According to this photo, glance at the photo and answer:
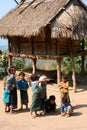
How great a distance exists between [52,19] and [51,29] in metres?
0.49

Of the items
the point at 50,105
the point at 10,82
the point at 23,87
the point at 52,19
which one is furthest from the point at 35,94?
the point at 52,19

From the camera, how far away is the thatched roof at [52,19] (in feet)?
47.4

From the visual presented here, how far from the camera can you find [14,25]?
57.1 ft

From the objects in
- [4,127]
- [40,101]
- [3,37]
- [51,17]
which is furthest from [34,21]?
[4,127]

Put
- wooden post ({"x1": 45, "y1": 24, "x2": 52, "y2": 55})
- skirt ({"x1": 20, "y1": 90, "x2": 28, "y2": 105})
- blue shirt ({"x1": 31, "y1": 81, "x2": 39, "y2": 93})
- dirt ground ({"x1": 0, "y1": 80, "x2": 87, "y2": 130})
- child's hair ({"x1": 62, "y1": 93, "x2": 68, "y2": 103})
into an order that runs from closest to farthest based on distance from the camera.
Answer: dirt ground ({"x1": 0, "y1": 80, "x2": 87, "y2": 130})
blue shirt ({"x1": 31, "y1": 81, "x2": 39, "y2": 93})
child's hair ({"x1": 62, "y1": 93, "x2": 68, "y2": 103})
skirt ({"x1": 20, "y1": 90, "x2": 28, "y2": 105})
wooden post ({"x1": 45, "y1": 24, "x2": 52, "y2": 55})

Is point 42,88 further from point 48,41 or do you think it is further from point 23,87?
point 48,41

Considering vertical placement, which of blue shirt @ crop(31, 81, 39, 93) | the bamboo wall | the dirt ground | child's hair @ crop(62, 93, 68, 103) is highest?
the bamboo wall

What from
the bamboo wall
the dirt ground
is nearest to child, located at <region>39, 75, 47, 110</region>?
the dirt ground

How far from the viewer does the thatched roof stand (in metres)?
14.4

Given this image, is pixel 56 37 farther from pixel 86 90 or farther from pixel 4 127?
pixel 4 127

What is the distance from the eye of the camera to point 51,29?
1428 cm

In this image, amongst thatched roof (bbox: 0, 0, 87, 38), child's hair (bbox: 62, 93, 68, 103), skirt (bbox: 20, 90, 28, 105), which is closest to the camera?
child's hair (bbox: 62, 93, 68, 103)

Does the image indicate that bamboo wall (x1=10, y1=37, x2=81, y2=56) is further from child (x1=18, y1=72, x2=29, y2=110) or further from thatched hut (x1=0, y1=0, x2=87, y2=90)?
child (x1=18, y1=72, x2=29, y2=110)

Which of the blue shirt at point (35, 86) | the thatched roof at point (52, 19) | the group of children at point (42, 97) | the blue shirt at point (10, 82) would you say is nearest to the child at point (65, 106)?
the group of children at point (42, 97)
